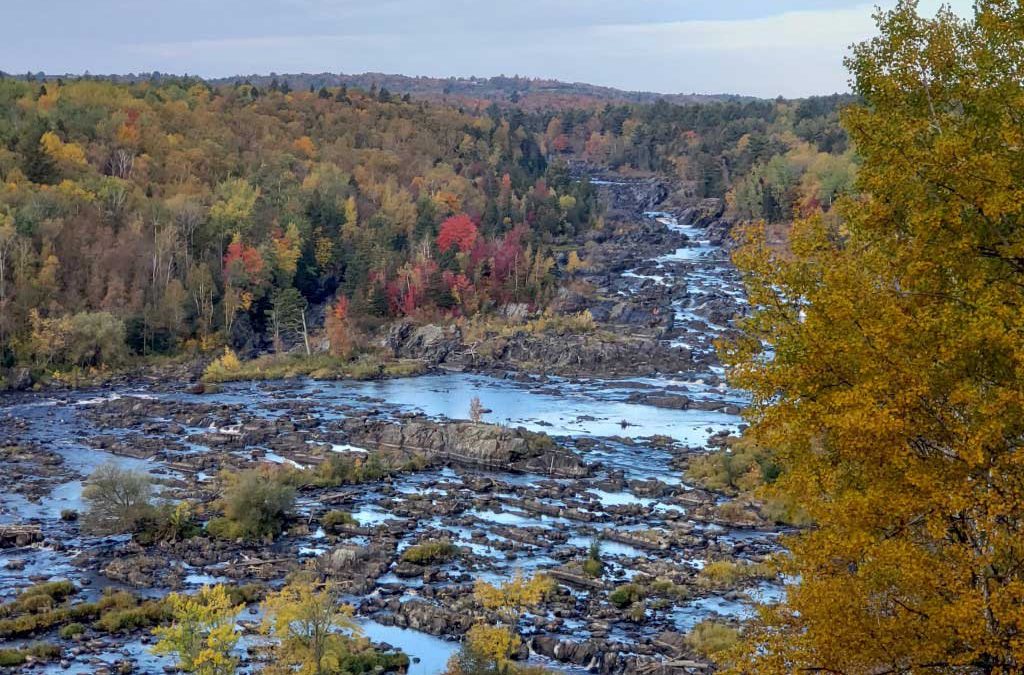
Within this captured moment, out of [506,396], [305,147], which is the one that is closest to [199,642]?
→ [506,396]

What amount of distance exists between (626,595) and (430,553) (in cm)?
600

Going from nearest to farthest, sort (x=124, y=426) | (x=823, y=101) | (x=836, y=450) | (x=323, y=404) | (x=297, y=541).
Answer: (x=836, y=450) < (x=297, y=541) < (x=124, y=426) < (x=323, y=404) < (x=823, y=101)

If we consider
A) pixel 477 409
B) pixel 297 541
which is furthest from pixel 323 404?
pixel 297 541

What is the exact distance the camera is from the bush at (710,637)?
882 inches

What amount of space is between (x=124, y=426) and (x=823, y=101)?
150886mm

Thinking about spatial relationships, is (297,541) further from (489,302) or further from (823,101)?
→ (823,101)

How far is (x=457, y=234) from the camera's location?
84.9 meters

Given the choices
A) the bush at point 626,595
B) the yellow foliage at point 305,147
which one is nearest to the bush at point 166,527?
the bush at point 626,595

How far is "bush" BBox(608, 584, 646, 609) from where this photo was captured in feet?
86.8

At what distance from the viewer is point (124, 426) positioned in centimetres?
4641

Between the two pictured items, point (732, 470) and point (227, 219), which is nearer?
point (732, 470)

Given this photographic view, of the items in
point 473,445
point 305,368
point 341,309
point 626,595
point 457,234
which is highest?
point 457,234

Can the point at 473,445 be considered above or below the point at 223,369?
above

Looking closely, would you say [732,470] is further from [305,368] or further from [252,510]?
[305,368]
